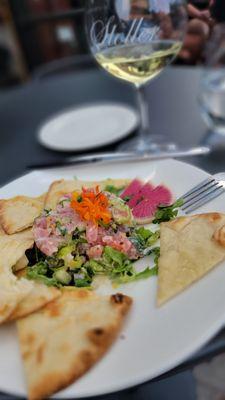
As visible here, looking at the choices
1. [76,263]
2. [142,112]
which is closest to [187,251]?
[76,263]

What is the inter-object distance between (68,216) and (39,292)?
23 centimetres

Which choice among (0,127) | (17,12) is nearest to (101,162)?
(0,127)

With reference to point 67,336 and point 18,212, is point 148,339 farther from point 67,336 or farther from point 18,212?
point 18,212

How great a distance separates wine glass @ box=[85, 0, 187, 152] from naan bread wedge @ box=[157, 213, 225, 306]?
24.3 inches

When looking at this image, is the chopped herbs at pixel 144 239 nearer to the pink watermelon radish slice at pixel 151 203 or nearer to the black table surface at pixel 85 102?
the pink watermelon radish slice at pixel 151 203

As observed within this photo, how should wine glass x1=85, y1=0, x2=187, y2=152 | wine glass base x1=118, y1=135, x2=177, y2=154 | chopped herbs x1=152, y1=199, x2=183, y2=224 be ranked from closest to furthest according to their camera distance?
1. chopped herbs x1=152, y1=199, x2=183, y2=224
2. wine glass x1=85, y1=0, x2=187, y2=152
3. wine glass base x1=118, y1=135, x2=177, y2=154

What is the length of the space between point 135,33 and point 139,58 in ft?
0.24

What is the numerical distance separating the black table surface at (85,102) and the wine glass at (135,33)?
0.33 metres

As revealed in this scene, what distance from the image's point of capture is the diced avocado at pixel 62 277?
2.67 ft

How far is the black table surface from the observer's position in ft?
4.92

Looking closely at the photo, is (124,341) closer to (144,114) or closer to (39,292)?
(39,292)

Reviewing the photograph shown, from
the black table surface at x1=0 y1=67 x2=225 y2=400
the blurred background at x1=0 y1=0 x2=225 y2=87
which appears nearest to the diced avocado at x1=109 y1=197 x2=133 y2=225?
the black table surface at x1=0 y1=67 x2=225 y2=400

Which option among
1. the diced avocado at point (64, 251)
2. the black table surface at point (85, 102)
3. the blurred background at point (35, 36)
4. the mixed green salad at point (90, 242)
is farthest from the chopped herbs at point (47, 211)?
the blurred background at point (35, 36)

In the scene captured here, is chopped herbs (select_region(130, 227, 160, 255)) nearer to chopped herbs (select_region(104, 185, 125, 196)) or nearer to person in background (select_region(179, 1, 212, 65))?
chopped herbs (select_region(104, 185, 125, 196))
